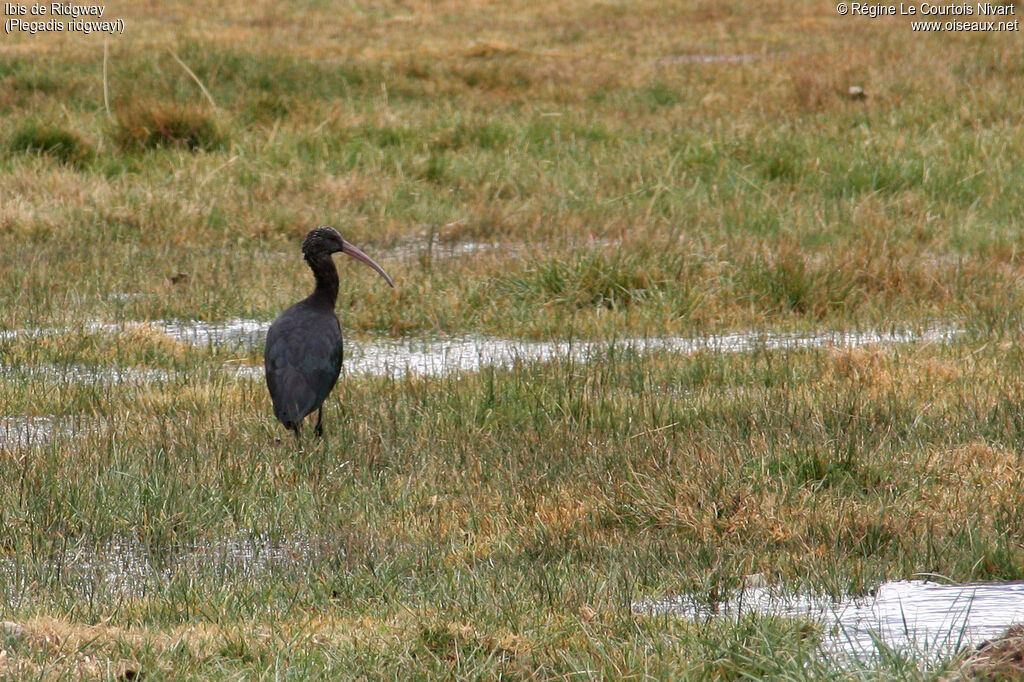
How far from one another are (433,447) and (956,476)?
209cm

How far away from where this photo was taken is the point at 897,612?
13.1 feet

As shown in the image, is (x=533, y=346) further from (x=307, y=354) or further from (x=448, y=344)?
(x=307, y=354)

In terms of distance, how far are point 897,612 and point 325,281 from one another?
3653 millimetres

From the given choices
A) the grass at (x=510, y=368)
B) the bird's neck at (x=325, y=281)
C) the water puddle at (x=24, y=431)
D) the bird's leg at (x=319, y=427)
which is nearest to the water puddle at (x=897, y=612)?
the grass at (x=510, y=368)

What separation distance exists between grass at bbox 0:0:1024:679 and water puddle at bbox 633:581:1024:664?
0.28ft

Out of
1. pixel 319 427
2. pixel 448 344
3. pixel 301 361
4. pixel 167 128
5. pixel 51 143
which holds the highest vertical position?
pixel 167 128

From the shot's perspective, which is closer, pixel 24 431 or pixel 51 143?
pixel 24 431

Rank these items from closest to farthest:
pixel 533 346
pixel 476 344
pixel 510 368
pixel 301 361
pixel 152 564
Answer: pixel 152 564
pixel 301 361
pixel 510 368
pixel 533 346
pixel 476 344

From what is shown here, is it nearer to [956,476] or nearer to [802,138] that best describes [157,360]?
[956,476]

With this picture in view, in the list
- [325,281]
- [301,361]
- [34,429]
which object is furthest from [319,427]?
[34,429]

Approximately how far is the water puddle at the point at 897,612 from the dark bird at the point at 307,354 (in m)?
2.31

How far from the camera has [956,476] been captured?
532 centimetres

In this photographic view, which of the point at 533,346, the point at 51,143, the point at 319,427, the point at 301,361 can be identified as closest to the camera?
the point at 301,361

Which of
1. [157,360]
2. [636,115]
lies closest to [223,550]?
[157,360]
